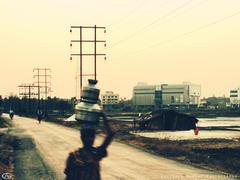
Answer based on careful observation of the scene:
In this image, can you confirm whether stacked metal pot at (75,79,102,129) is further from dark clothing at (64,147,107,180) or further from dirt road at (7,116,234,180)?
dirt road at (7,116,234,180)

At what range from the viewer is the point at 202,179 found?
15.5 meters

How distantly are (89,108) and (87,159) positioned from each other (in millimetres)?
609

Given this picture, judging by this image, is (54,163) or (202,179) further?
(54,163)

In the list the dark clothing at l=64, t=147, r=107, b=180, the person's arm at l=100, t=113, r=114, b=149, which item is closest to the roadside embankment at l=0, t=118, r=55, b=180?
the dark clothing at l=64, t=147, r=107, b=180

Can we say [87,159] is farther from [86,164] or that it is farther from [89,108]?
[89,108]

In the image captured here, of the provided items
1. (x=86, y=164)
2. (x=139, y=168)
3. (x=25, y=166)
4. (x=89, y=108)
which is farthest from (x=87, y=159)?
(x=25, y=166)

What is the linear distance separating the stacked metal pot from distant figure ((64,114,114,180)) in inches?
3.8

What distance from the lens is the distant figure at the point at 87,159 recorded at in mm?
5281

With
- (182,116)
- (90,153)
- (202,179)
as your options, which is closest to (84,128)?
(90,153)

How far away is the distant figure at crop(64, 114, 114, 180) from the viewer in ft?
17.3

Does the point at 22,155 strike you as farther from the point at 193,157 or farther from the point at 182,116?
the point at 182,116

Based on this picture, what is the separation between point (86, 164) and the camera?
17.3 ft

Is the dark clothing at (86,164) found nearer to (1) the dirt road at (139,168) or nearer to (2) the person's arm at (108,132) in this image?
(2) the person's arm at (108,132)

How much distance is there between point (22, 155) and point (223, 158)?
10.9 metres
